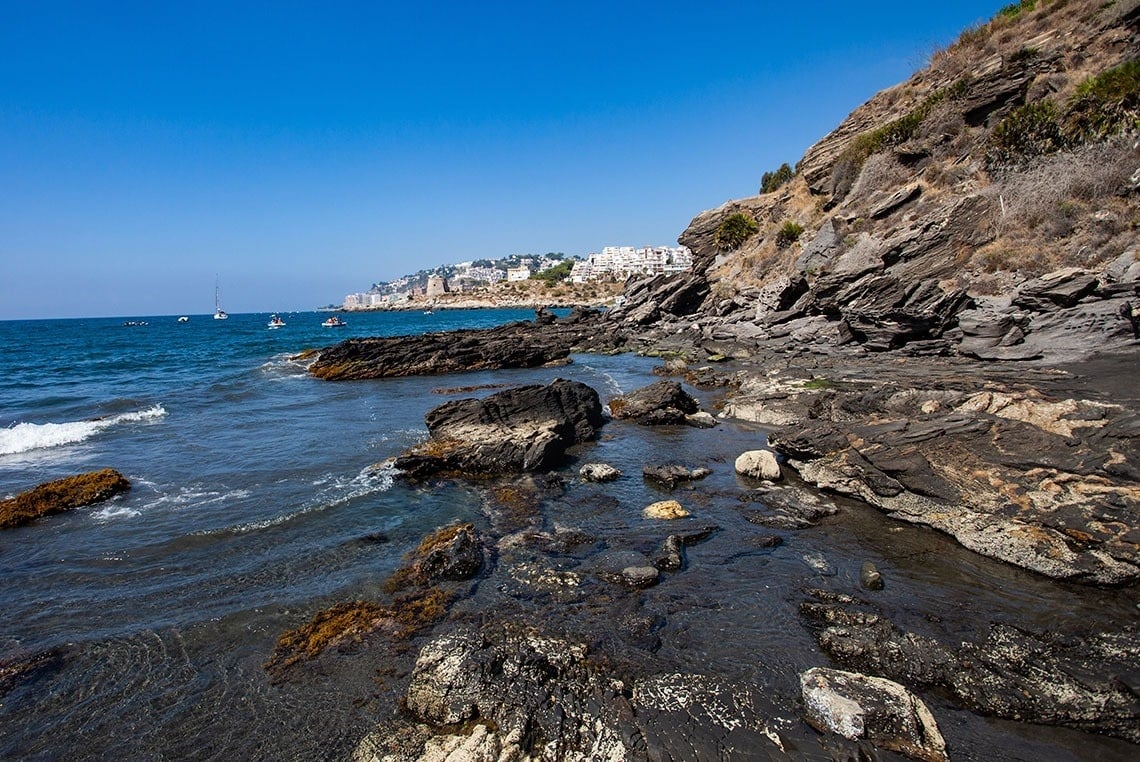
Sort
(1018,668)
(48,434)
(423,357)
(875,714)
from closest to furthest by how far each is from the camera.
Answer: (875,714) → (1018,668) → (48,434) → (423,357)

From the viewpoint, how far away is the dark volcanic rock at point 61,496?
1328 centimetres

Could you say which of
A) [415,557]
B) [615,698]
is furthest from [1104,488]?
[415,557]

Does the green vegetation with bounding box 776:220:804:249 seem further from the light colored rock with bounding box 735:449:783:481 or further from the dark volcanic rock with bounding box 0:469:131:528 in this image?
the dark volcanic rock with bounding box 0:469:131:528

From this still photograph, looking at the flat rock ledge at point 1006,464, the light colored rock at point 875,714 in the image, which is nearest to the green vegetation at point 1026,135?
the flat rock ledge at point 1006,464

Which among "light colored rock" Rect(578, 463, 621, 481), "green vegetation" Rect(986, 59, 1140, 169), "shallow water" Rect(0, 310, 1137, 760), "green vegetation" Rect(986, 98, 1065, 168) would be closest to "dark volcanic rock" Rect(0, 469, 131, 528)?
"shallow water" Rect(0, 310, 1137, 760)

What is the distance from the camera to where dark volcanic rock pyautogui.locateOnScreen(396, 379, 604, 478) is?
16.2 meters

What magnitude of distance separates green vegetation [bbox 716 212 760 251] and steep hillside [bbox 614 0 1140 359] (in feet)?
36.9

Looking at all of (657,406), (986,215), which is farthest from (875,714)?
(986,215)

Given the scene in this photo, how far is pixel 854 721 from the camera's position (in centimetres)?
593

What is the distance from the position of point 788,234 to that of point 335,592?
54549mm

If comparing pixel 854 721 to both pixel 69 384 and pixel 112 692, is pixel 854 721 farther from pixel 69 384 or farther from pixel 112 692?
pixel 69 384

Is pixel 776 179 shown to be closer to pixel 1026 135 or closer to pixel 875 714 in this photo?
pixel 1026 135

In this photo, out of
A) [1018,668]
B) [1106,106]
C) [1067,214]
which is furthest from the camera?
[1106,106]

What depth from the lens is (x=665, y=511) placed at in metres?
12.6
